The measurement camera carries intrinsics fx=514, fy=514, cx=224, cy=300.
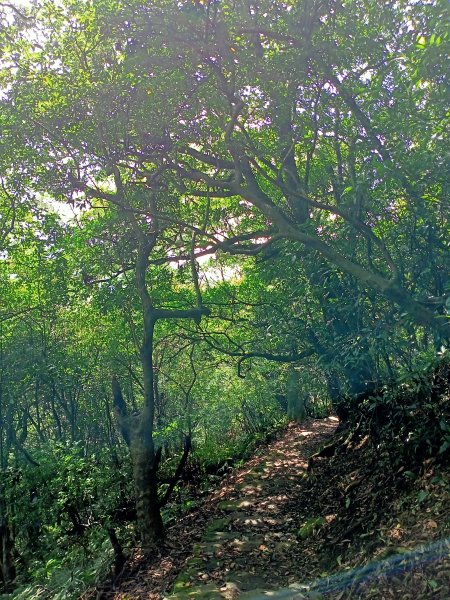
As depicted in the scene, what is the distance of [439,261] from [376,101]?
6.89 feet

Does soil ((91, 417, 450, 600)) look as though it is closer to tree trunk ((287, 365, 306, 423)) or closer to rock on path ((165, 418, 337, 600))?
rock on path ((165, 418, 337, 600))

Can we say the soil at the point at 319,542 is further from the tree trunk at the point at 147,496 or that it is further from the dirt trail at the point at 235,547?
the tree trunk at the point at 147,496

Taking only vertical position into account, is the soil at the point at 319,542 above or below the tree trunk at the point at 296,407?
below

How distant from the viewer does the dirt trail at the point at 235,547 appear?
5836 millimetres

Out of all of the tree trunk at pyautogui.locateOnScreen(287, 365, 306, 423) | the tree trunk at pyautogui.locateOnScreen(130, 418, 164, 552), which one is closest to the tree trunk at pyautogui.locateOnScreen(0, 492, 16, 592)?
the tree trunk at pyautogui.locateOnScreen(130, 418, 164, 552)

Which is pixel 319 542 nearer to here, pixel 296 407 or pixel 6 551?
pixel 6 551

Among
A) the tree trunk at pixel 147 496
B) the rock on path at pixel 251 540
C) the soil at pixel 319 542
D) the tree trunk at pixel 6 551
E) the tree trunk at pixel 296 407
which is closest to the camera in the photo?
the soil at pixel 319 542

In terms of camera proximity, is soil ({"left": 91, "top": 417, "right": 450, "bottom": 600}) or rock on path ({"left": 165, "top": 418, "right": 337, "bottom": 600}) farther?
rock on path ({"left": 165, "top": 418, "right": 337, "bottom": 600})

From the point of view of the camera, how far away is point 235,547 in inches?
269

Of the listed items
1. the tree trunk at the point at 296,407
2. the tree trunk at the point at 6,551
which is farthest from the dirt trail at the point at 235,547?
the tree trunk at the point at 296,407

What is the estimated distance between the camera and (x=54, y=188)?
7.99 meters

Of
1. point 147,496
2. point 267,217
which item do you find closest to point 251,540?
point 147,496

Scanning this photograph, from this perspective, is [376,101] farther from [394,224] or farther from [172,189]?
[172,189]

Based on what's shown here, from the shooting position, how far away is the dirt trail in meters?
5.84
